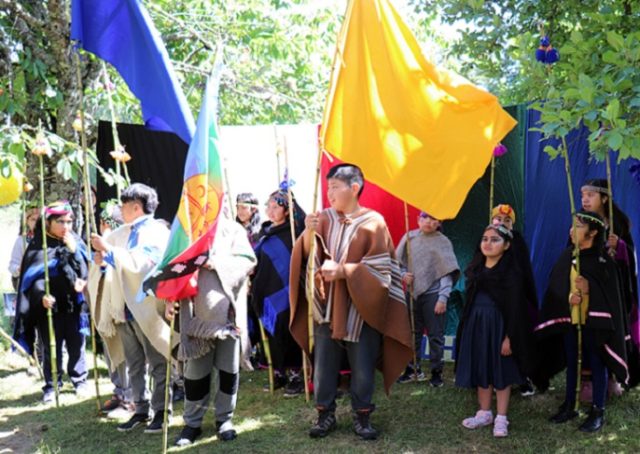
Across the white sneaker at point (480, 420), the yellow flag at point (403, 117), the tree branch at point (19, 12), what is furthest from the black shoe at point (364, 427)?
the tree branch at point (19, 12)

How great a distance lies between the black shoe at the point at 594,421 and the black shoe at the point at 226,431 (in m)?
2.41

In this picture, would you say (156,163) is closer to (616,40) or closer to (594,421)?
(594,421)

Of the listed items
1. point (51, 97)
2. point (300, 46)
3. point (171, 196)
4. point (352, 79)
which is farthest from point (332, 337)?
point (300, 46)

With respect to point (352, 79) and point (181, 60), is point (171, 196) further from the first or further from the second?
point (352, 79)

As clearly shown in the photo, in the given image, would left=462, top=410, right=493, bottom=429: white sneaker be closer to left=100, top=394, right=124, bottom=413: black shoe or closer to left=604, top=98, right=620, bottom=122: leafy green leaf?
left=604, top=98, right=620, bottom=122: leafy green leaf

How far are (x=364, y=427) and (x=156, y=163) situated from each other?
14.3 ft

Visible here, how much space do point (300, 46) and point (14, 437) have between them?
6262 mm

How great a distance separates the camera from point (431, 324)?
253 inches

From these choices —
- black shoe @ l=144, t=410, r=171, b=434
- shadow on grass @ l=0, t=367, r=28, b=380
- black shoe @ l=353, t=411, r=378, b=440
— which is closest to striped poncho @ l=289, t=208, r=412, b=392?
black shoe @ l=353, t=411, r=378, b=440

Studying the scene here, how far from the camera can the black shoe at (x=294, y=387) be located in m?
6.21

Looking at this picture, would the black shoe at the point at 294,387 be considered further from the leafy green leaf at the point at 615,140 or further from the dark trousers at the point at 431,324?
the leafy green leaf at the point at 615,140

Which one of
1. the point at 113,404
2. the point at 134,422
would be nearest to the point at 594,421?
the point at 134,422

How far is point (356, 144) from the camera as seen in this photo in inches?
189

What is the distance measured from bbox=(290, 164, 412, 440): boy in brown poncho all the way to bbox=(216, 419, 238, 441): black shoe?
0.56 m
